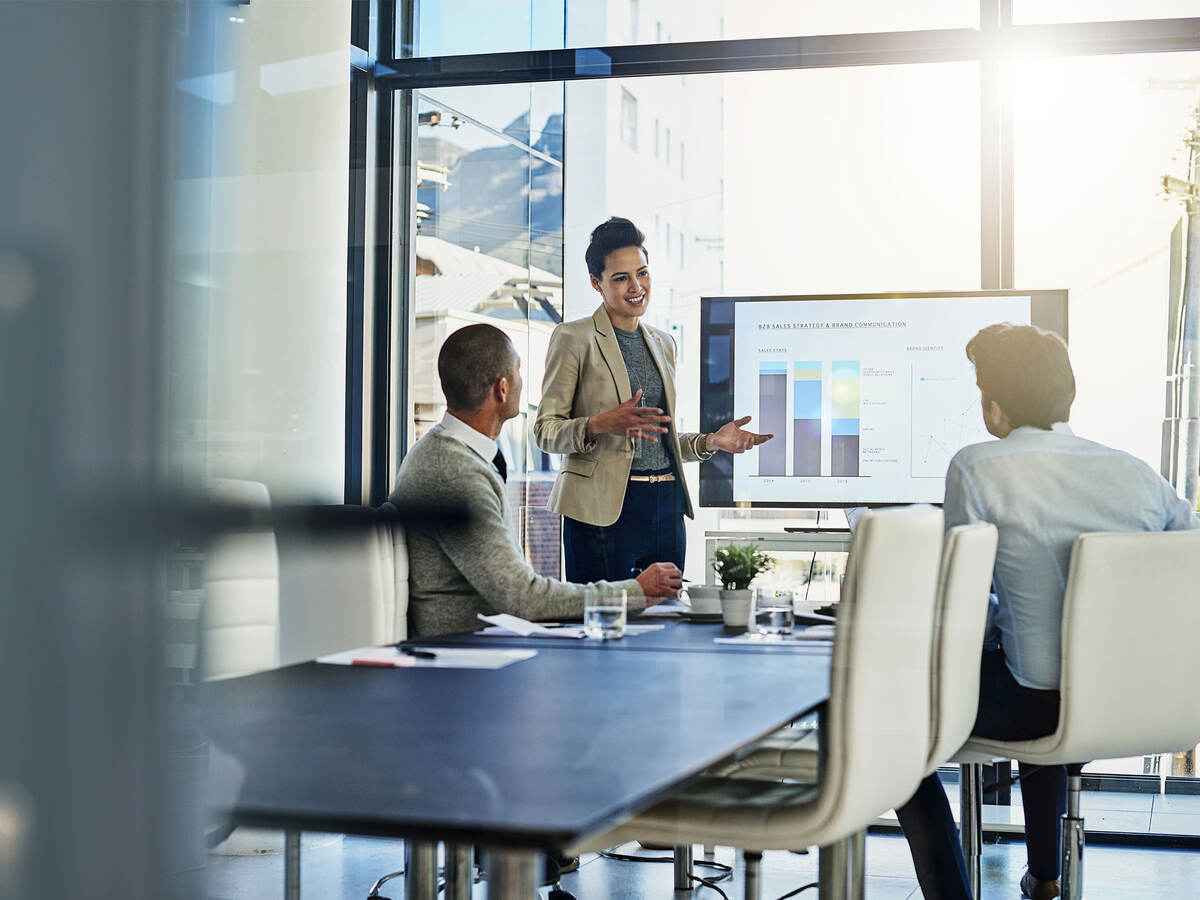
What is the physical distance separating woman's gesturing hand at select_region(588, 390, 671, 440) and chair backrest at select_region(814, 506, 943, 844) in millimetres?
1854

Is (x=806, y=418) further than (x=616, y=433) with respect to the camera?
Yes

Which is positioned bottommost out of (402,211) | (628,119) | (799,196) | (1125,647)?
(1125,647)

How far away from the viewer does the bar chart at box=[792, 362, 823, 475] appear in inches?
167

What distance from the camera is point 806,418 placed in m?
4.26

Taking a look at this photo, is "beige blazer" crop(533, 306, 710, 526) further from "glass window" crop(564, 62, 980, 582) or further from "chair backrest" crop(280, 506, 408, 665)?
"chair backrest" crop(280, 506, 408, 665)

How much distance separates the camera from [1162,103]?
3932 millimetres

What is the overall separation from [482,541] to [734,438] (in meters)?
1.86

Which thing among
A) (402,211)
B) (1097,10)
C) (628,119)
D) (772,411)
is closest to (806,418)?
(772,411)

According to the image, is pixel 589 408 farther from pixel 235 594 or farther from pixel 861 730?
pixel 235 594

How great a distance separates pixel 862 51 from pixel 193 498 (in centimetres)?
416

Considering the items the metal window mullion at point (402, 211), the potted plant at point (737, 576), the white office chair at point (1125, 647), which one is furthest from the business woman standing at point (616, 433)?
the white office chair at point (1125, 647)

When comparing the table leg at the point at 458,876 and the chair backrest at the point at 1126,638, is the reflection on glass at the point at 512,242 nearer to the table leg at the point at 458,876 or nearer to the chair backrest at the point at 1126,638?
the chair backrest at the point at 1126,638

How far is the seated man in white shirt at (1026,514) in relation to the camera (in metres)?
2.40

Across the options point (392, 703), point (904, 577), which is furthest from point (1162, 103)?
point (392, 703)
